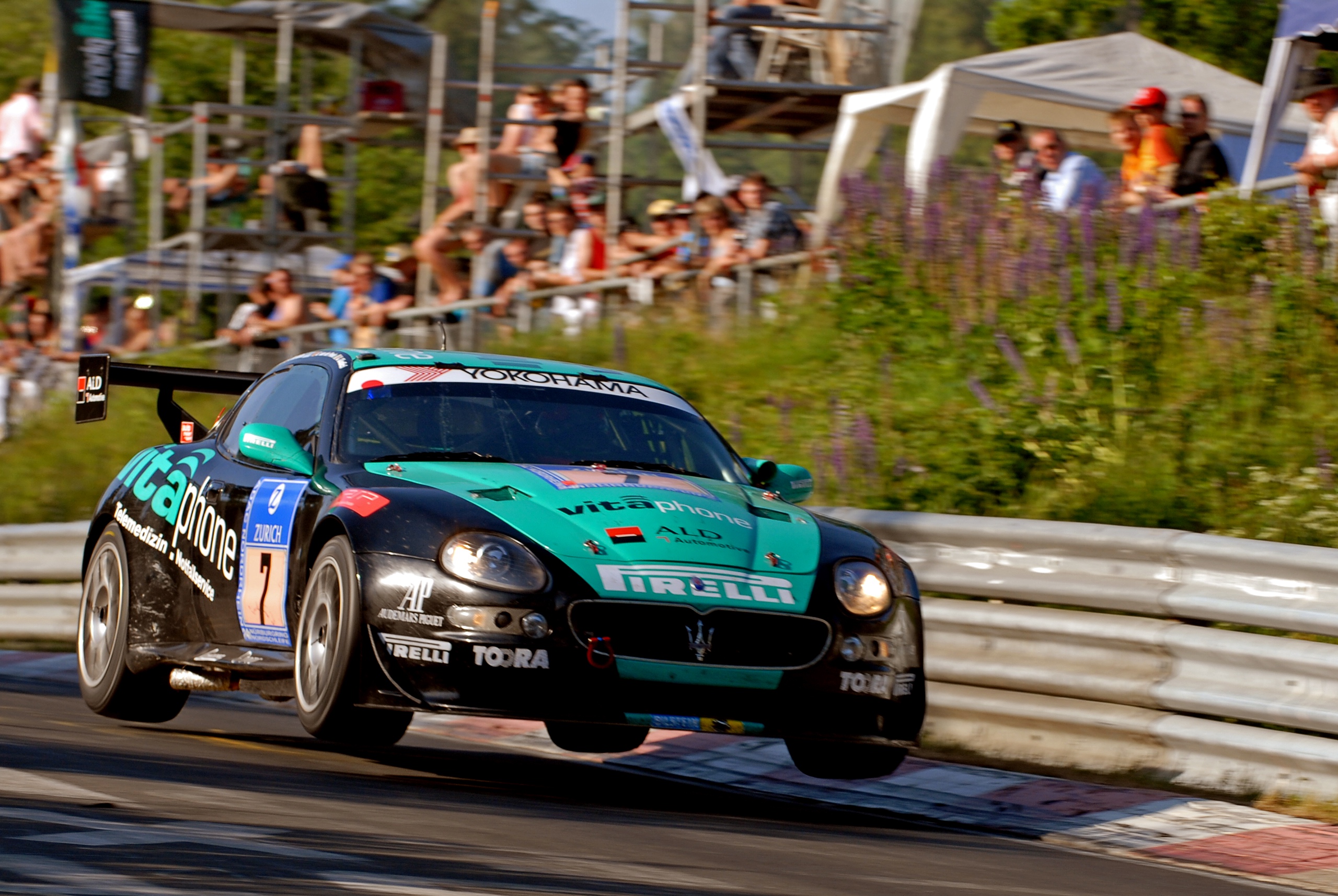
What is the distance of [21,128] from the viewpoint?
22.9 m

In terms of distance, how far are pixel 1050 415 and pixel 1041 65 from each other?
676 centimetres

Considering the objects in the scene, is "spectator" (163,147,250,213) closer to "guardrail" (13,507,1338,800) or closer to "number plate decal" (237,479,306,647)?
"guardrail" (13,507,1338,800)

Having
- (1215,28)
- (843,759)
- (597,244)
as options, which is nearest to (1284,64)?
(597,244)

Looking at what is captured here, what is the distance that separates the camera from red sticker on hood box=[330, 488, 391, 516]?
6.36 meters

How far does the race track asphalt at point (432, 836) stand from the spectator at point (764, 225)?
285 inches

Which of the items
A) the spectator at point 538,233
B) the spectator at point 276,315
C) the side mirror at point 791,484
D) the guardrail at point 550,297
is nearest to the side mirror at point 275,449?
the side mirror at point 791,484

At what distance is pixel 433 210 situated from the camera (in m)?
19.3

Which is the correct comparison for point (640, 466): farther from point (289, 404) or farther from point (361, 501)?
point (289, 404)

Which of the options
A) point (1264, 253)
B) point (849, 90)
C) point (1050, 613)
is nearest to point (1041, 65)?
point (849, 90)

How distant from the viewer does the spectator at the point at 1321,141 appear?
1066 centimetres

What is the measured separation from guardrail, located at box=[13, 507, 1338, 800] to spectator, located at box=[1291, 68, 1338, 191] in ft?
12.2

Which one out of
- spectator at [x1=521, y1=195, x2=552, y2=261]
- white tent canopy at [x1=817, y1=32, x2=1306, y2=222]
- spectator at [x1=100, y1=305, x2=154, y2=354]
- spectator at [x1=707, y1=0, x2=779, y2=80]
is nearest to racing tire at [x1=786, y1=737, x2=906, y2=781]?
white tent canopy at [x1=817, y1=32, x2=1306, y2=222]

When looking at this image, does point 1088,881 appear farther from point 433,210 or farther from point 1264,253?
point 433,210

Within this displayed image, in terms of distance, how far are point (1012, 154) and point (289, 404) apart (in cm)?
633
